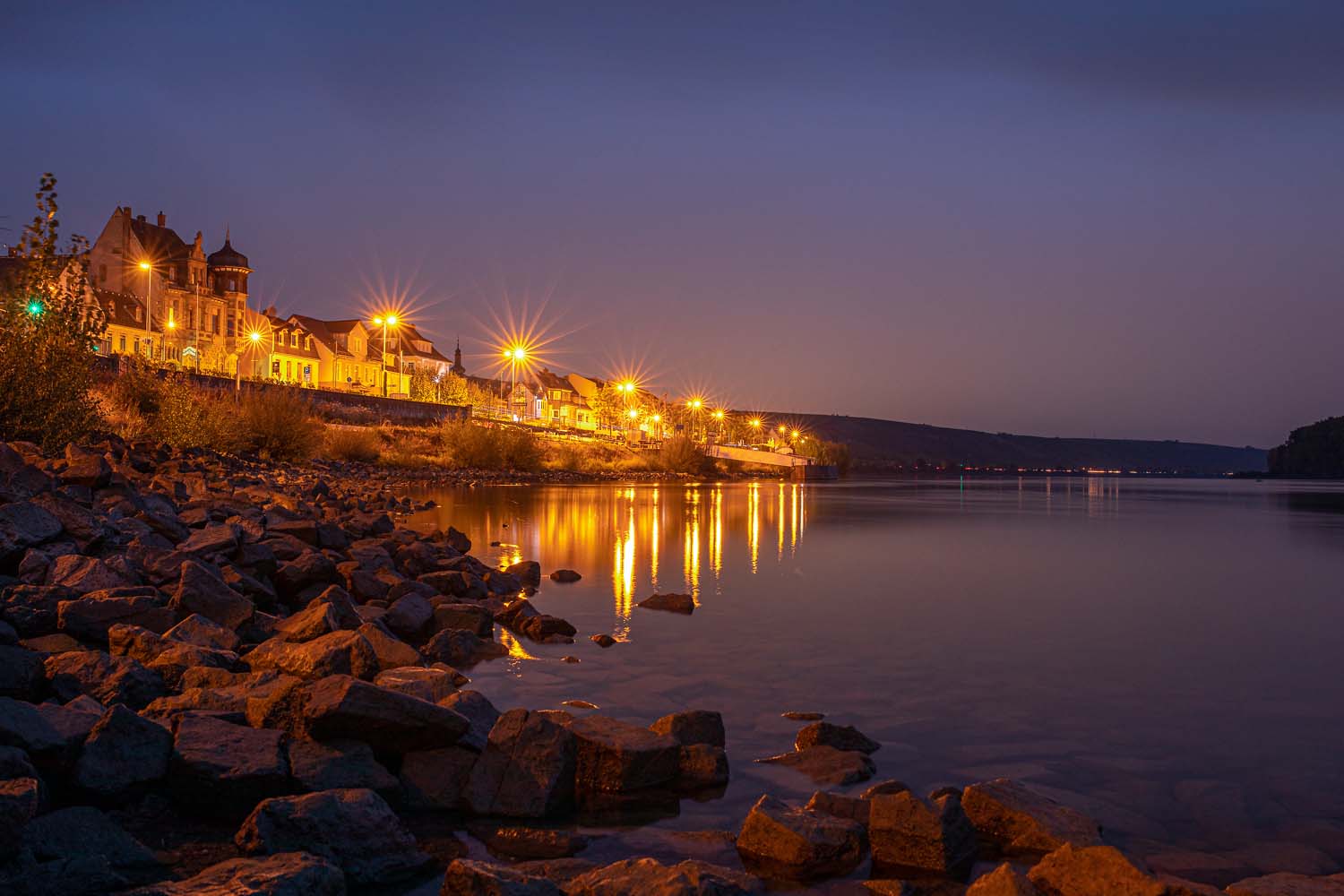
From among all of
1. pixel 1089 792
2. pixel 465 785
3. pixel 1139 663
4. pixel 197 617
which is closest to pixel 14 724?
pixel 465 785

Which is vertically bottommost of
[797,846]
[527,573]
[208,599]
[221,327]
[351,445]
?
[797,846]

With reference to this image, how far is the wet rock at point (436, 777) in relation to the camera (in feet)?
19.2

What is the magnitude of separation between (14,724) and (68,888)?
4.97ft

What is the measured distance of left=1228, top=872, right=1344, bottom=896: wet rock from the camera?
4.59 meters

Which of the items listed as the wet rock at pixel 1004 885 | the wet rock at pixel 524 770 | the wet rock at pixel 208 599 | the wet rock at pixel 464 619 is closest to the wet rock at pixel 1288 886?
the wet rock at pixel 1004 885

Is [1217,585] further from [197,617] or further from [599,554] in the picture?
[197,617]

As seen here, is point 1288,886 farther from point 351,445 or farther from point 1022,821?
point 351,445

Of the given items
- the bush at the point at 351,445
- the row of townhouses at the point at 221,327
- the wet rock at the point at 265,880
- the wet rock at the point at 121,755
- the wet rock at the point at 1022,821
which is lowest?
the wet rock at the point at 1022,821

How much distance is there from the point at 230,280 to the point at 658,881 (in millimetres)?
109175

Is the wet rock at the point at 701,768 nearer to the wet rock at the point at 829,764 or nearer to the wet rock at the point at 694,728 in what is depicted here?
the wet rock at the point at 694,728

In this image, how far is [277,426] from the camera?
38375 millimetres

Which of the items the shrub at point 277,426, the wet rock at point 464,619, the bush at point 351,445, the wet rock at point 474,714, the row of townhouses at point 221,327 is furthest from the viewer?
the row of townhouses at point 221,327

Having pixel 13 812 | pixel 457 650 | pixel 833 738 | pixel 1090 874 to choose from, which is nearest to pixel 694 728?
pixel 833 738

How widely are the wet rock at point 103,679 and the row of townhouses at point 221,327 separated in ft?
223
